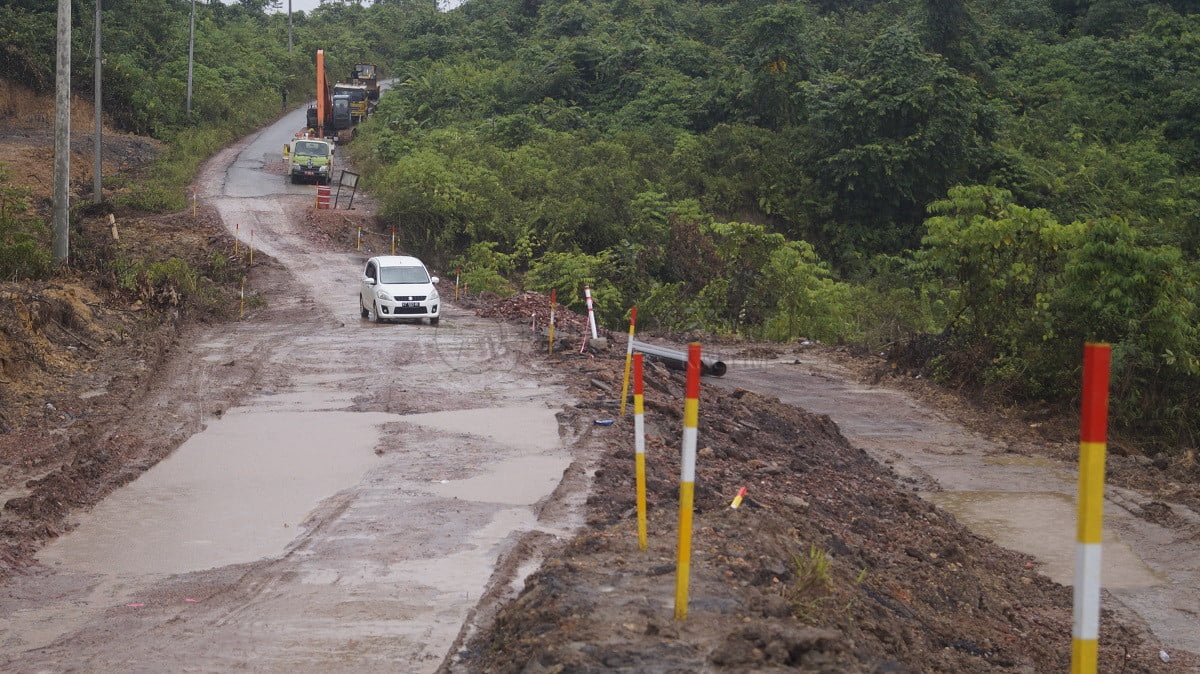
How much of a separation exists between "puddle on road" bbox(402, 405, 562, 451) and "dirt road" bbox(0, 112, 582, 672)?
54mm

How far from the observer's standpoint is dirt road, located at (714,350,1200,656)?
38.5ft

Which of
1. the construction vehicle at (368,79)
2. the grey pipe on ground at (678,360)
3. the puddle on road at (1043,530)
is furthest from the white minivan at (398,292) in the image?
the construction vehicle at (368,79)

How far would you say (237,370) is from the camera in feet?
63.5

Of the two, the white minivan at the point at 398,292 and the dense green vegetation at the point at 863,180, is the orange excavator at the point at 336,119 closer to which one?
the dense green vegetation at the point at 863,180

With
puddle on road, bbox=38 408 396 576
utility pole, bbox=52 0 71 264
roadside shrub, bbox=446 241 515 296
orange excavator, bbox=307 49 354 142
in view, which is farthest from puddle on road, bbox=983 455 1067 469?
orange excavator, bbox=307 49 354 142

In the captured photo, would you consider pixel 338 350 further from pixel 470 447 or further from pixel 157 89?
pixel 157 89

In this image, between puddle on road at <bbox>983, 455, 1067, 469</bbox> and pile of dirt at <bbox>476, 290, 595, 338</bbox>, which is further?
pile of dirt at <bbox>476, 290, 595, 338</bbox>

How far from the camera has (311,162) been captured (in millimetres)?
47875

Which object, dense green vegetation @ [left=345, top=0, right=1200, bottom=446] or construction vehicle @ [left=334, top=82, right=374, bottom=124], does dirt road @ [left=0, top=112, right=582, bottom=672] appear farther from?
construction vehicle @ [left=334, top=82, right=374, bottom=124]

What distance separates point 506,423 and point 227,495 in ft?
15.3

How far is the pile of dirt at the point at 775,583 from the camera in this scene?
19.4 feet

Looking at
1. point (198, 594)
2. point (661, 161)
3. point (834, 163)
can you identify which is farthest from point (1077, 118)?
point (198, 594)

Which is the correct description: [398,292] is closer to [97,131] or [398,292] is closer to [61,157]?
[61,157]

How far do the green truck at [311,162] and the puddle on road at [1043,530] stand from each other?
3776 cm
